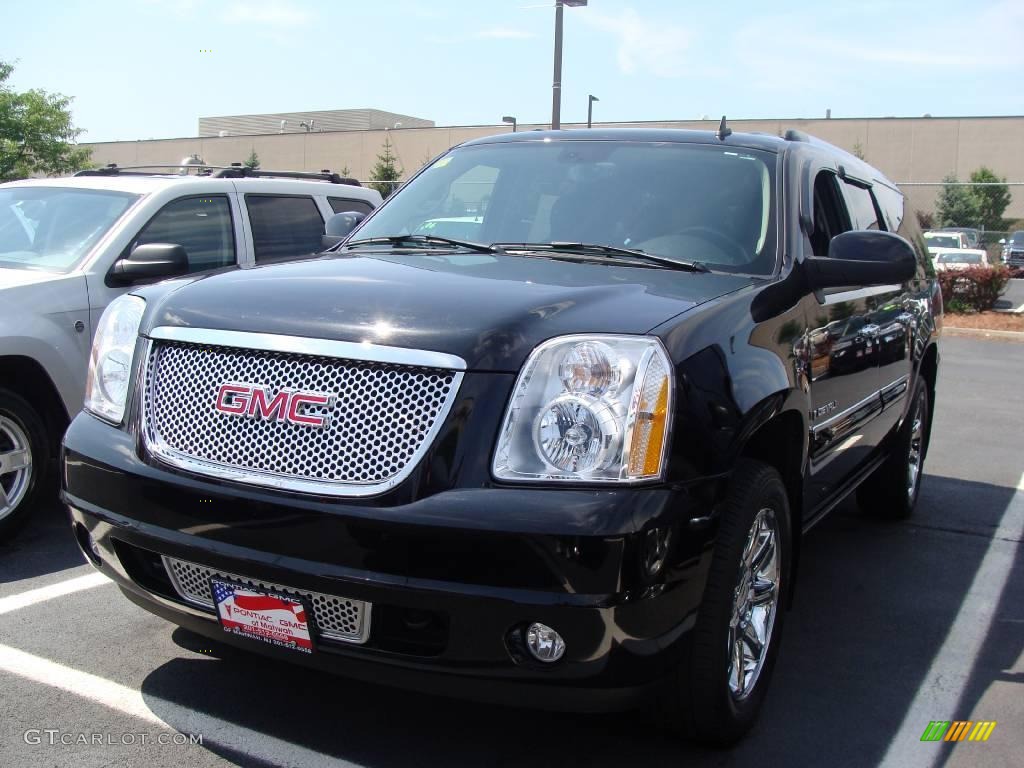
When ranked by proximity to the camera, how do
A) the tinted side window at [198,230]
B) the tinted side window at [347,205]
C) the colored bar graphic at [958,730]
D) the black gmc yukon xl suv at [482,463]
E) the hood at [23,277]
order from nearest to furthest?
1. the black gmc yukon xl suv at [482,463]
2. the colored bar graphic at [958,730]
3. the hood at [23,277]
4. the tinted side window at [198,230]
5. the tinted side window at [347,205]

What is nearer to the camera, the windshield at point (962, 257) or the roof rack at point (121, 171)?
the roof rack at point (121, 171)

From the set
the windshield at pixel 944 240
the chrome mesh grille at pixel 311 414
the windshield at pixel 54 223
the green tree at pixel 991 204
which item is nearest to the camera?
the chrome mesh grille at pixel 311 414

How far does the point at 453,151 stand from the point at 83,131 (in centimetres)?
2955

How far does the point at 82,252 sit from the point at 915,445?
4775 millimetres

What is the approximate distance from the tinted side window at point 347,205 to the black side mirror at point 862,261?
439 cm

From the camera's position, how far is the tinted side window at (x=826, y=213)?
403cm

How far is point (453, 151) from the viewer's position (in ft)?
15.6

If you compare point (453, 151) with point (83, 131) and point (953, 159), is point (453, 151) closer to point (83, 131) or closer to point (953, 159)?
point (83, 131)

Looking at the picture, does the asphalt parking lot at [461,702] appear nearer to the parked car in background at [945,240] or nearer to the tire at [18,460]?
the tire at [18,460]

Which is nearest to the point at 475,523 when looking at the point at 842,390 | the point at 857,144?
the point at 842,390

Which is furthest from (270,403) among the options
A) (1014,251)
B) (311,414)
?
(1014,251)

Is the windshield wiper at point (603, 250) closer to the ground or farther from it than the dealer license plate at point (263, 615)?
farther from it

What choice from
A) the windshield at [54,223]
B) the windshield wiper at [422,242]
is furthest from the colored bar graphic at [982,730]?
the windshield at [54,223]

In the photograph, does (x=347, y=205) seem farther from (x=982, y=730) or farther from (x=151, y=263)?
(x=982, y=730)
